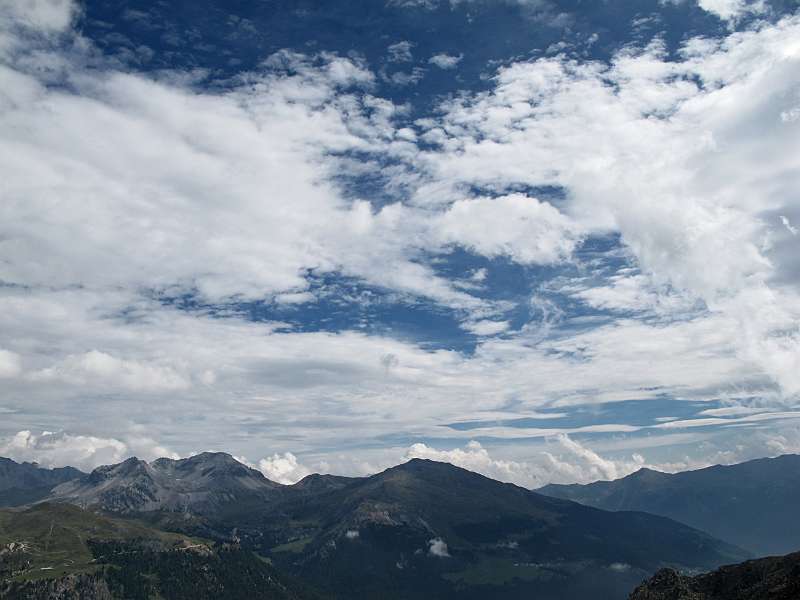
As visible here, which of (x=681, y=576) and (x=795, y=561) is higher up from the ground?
(x=795, y=561)

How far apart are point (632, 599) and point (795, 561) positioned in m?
43.1

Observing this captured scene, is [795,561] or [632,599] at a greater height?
[795,561]

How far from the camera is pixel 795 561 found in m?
133

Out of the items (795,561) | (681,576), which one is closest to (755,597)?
(795,561)

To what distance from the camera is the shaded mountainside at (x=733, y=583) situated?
125406mm

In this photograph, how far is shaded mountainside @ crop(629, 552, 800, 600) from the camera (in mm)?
125406

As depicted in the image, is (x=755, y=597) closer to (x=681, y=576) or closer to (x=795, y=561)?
(x=795, y=561)

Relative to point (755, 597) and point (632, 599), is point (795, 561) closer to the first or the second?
point (755, 597)

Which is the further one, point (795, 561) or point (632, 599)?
point (632, 599)

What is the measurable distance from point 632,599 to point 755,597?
3594 cm

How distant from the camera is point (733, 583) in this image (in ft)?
484

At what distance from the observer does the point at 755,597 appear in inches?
4968

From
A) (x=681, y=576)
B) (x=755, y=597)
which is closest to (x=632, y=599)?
(x=681, y=576)

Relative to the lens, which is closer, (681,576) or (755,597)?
(755,597)
